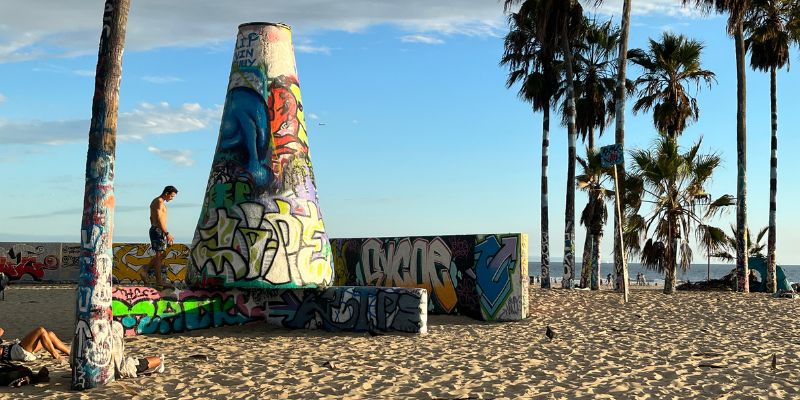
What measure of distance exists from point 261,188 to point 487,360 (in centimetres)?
522

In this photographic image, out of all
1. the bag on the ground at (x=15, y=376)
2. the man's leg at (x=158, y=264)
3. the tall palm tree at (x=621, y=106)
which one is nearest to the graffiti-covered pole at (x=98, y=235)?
the bag on the ground at (x=15, y=376)

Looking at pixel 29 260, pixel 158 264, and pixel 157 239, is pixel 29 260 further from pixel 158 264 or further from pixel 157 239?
pixel 157 239

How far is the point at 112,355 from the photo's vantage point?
912 cm

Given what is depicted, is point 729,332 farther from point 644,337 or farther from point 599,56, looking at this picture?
point 599,56

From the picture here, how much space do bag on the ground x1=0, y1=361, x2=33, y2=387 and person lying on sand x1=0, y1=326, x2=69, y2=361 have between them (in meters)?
1.18

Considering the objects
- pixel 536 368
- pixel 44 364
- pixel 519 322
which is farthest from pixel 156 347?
pixel 519 322

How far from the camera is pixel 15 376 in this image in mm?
9102

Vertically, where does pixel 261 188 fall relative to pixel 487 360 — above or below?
above

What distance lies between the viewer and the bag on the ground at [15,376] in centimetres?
905

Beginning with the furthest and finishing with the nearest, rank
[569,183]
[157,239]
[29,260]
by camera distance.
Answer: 1. [29,260]
2. [569,183]
3. [157,239]

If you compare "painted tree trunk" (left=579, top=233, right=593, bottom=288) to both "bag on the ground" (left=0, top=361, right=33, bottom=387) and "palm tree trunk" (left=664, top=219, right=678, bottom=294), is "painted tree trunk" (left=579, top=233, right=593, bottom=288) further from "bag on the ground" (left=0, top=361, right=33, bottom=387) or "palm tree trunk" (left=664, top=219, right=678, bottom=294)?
"bag on the ground" (left=0, top=361, right=33, bottom=387)

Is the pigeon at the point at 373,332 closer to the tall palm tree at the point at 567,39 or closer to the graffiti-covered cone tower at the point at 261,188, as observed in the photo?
the graffiti-covered cone tower at the point at 261,188

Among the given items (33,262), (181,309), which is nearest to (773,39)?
(181,309)

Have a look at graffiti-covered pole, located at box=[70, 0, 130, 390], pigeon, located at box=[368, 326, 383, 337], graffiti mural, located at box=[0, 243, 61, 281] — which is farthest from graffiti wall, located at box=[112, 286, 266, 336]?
graffiti mural, located at box=[0, 243, 61, 281]
